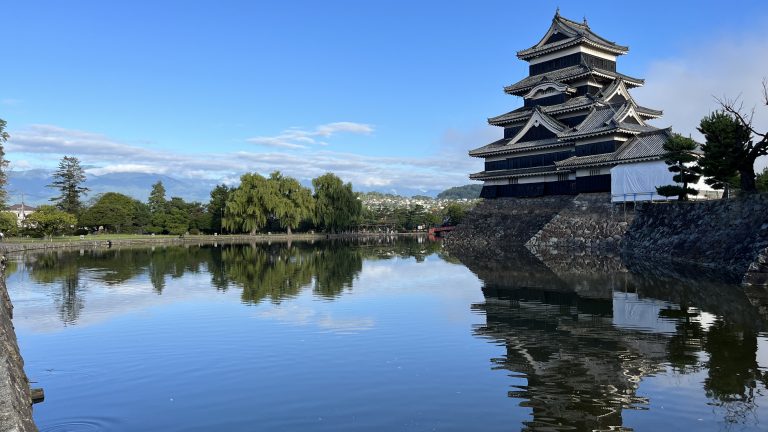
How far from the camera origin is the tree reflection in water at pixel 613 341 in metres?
8.13

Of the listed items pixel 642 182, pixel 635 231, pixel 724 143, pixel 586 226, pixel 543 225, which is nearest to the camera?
pixel 724 143

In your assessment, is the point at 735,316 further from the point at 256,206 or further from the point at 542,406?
the point at 256,206

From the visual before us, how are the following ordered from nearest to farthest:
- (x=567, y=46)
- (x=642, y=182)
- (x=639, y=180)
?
(x=642, y=182) < (x=639, y=180) < (x=567, y=46)

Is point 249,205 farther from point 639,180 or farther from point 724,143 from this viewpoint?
point 724,143

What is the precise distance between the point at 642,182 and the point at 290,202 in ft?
153

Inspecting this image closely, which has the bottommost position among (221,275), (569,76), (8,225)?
(221,275)

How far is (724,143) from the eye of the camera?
27.7m

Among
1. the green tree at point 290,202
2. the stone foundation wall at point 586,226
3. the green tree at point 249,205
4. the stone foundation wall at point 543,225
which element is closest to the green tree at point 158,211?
the green tree at point 249,205

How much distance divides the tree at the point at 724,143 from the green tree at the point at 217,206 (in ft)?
209

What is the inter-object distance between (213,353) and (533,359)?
21.0 feet

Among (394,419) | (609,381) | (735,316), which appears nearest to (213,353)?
(394,419)

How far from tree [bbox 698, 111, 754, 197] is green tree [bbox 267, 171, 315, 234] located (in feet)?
173

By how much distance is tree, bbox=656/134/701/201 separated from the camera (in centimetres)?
3356

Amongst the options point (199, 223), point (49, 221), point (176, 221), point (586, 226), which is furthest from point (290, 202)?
point (586, 226)
